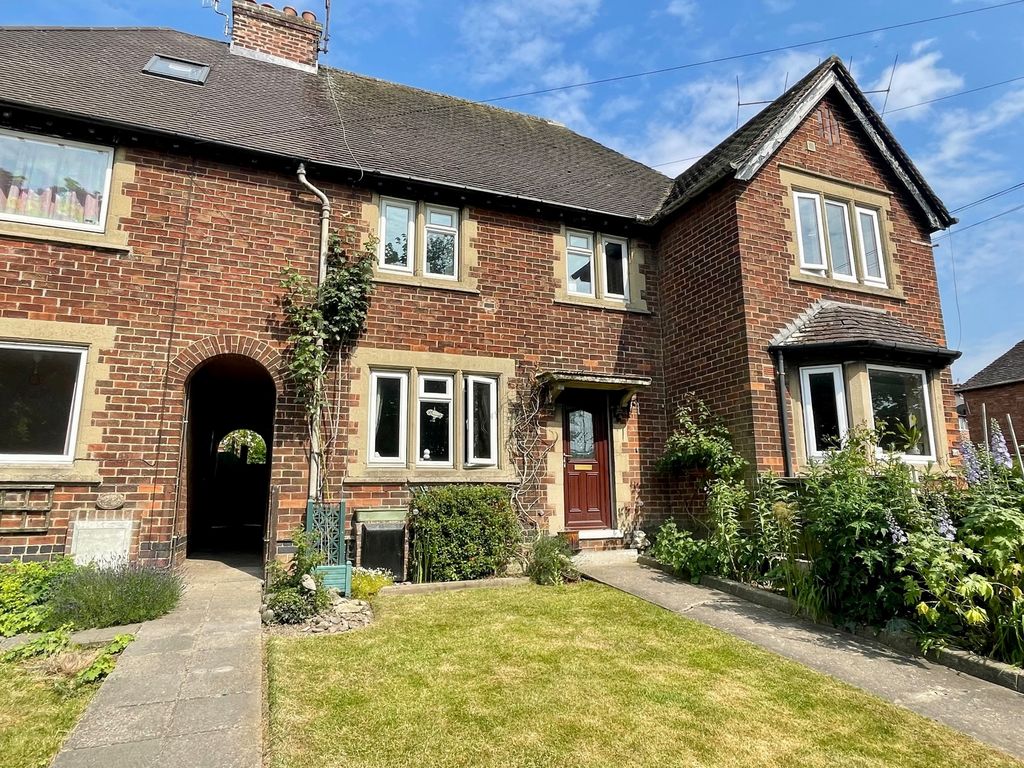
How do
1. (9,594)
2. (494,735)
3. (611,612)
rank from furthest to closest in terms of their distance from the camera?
1. (611,612)
2. (9,594)
3. (494,735)

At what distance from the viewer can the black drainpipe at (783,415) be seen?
891 centimetres

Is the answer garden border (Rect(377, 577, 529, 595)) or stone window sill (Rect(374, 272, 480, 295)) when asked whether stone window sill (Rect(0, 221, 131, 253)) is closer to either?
stone window sill (Rect(374, 272, 480, 295))

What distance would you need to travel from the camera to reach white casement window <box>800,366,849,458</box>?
912 cm

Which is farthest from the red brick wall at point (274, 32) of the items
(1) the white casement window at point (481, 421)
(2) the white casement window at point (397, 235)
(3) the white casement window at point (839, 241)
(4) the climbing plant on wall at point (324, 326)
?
(3) the white casement window at point (839, 241)

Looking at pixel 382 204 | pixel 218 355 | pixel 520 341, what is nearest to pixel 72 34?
pixel 382 204

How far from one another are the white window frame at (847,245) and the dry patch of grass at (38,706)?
38.8 ft

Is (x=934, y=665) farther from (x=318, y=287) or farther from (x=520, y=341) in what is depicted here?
(x=318, y=287)

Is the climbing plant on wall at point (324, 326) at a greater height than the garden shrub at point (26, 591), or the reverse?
the climbing plant on wall at point (324, 326)

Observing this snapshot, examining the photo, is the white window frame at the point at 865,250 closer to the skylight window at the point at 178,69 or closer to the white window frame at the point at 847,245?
the white window frame at the point at 847,245

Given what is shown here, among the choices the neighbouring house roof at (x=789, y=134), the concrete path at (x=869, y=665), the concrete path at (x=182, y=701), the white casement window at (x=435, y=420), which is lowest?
the concrete path at (x=869, y=665)

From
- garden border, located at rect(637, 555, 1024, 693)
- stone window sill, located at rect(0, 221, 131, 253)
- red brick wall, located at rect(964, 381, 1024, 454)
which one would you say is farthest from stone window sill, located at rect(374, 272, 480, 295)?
red brick wall, located at rect(964, 381, 1024, 454)

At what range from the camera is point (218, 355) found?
8.30 metres

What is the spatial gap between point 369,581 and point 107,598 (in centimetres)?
275

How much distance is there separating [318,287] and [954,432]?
10997 mm
